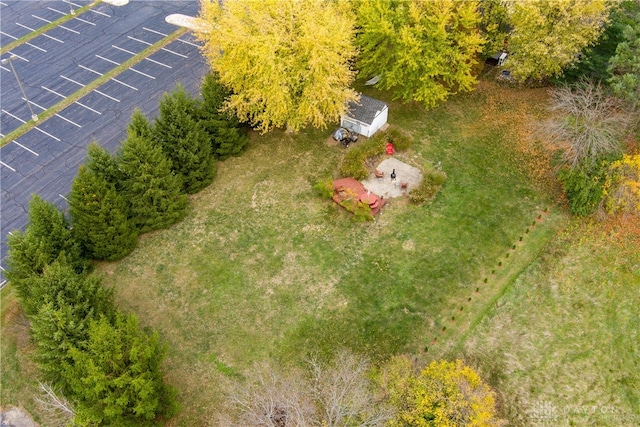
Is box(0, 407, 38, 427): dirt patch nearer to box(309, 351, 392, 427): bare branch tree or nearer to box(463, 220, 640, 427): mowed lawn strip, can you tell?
box(309, 351, 392, 427): bare branch tree

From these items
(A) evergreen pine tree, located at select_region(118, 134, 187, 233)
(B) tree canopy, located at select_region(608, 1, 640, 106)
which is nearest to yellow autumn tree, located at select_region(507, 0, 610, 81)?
(B) tree canopy, located at select_region(608, 1, 640, 106)

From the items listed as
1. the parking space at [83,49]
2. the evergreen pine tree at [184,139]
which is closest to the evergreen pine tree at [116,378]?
the evergreen pine tree at [184,139]

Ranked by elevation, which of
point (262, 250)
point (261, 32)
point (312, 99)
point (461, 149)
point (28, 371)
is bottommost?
point (28, 371)

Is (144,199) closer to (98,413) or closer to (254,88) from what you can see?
(254,88)

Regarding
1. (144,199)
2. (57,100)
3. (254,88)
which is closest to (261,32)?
(254,88)

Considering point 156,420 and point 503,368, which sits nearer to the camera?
point 156,420

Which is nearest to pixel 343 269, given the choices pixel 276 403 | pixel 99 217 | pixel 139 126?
pixel 276 403

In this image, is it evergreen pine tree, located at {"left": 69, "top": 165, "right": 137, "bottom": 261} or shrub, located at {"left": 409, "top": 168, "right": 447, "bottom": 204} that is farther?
shrub, located at {"left": 409, "top": 168, "right": 447, "bottom": 204}
